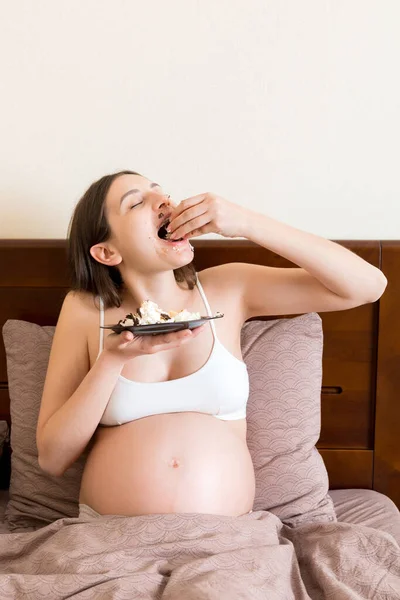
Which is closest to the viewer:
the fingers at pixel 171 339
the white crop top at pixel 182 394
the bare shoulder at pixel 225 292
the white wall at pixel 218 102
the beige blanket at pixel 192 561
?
the beige blanket at pixel 192 561

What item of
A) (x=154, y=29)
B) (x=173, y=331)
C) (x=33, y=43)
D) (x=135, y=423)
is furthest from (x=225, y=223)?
(x=33, y=43)

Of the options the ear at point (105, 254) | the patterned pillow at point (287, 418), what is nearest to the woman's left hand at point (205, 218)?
the ear at point (105, 254)

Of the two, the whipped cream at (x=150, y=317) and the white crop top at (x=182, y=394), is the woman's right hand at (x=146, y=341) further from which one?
the white crop top at (x=182, y=394)

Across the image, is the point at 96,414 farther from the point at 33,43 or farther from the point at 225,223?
the point at 33,43

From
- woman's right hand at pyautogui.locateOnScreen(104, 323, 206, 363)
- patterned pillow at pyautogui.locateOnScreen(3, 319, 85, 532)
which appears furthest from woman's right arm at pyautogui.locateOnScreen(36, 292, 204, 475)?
patterned pillow at pyautogui.locateOnScreen(3, 319, 85, 532)

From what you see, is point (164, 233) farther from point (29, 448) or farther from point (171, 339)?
point (29, 448)

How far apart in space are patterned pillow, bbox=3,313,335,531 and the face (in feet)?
1.20

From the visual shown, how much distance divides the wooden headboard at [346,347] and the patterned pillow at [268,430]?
0.16 meters

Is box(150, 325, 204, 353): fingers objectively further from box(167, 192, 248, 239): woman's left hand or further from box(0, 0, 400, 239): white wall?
box(0, 0, 400, 239): white wall

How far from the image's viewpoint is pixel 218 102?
82.8 inches

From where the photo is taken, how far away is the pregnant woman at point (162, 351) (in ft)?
5.39

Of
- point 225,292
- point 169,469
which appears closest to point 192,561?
point 169,469

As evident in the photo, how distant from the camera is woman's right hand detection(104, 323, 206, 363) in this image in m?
1.47

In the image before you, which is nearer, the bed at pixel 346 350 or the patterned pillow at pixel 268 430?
the patterned pillow at pixel 268 430
